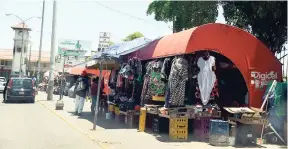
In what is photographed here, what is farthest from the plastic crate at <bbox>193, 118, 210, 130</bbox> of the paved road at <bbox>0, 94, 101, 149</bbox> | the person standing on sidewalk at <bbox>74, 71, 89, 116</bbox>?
the person standing on sidewalk at <bbox>74, 71, 89, 116</bbox>

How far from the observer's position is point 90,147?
9938 millimetres

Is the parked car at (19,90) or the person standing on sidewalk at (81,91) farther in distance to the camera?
the parked car at (19,90)

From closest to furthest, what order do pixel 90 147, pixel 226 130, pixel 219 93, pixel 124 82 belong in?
pixel 90 147
pixel 226 130
pixel 219 93
pixel 124 82

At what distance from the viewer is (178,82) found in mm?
11734

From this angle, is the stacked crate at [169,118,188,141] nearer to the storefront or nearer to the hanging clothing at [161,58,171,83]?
the storefront

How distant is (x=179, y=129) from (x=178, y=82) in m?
1.34

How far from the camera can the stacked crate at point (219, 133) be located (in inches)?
420

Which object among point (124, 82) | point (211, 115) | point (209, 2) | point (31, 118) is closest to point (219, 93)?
point (211, 115)

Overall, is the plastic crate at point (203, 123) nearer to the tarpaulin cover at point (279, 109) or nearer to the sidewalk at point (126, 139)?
the sidewalk at point (126, 139)

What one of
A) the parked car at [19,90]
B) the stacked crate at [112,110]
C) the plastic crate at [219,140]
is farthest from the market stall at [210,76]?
the parked car at [19,90]

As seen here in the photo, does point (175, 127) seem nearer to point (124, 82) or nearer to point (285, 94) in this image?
point (285, 94)

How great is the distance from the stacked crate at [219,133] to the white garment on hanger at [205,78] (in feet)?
4.07

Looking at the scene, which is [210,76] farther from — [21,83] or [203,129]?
[21,83]

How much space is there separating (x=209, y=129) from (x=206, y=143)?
0.53 m
